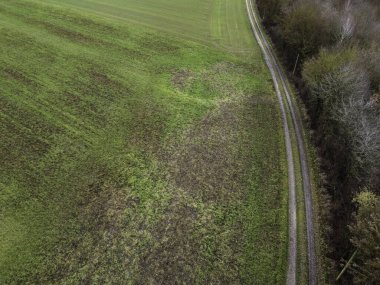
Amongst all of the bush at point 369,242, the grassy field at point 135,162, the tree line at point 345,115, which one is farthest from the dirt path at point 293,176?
the bush at point 369,242

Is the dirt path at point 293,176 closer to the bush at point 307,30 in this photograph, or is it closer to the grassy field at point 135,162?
the grassy field at point 135,162

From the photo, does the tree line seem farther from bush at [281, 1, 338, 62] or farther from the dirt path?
the dirt path

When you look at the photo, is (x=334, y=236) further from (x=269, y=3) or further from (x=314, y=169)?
(x=269, y=3)

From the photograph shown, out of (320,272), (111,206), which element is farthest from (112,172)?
(320,272)

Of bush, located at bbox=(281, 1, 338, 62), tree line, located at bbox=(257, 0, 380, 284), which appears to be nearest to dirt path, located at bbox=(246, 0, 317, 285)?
tree line, located at bbox=(257, 0, 380, 284)

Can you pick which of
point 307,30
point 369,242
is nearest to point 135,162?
point 369,242

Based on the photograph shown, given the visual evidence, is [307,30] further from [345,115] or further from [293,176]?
[293,176]
